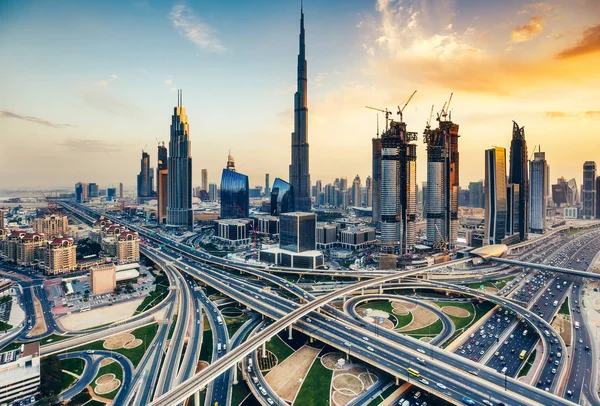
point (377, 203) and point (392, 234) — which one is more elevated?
point (377, 203)

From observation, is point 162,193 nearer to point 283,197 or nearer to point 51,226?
point 51,226

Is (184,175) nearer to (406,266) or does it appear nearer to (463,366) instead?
(406,266)

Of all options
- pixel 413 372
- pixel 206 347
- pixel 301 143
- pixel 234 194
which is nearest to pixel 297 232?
pixel 206 347

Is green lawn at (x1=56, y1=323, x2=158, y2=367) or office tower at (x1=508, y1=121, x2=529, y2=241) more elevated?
office tower at (x1=508, y1=121, x2=529, y2=241)

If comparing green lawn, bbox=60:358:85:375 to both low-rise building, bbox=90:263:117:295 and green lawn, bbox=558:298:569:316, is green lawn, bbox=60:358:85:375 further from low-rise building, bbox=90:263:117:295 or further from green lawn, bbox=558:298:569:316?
green lawn, bbox=558:298:569:316

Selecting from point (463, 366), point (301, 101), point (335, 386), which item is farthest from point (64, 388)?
point (301, 101)

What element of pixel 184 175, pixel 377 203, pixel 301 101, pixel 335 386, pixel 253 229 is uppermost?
pixel 301 101

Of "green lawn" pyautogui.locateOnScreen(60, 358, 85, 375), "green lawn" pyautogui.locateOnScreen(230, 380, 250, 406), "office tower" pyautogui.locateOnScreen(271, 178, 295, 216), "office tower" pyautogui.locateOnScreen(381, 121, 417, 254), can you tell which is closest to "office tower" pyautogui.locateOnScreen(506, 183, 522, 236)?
"office tower" pyautogui.locateOnScreen(381, 121, 417, 254)
